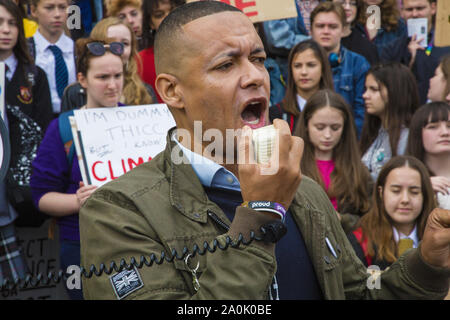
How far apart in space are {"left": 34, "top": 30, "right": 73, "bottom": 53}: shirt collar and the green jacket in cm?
388

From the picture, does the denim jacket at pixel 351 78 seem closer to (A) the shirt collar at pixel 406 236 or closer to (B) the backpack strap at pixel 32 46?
(A) the shirt collar at pixel 406 236

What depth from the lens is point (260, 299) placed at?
7.54ft

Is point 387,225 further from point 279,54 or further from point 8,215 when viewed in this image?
point 8,215

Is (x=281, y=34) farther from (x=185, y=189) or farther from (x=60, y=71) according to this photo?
(x=185, y=189)

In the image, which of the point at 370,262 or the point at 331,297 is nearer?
Result: the point at 331,297

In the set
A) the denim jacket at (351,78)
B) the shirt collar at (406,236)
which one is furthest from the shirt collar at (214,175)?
the denim jacket at (351,78)

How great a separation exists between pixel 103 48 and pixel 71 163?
952mm

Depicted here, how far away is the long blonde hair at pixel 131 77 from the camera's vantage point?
19.0 ft

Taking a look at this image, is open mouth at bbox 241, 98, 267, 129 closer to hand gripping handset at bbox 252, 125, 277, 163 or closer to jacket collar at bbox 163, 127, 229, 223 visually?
jacket collar at bbox 163, 127, 229, 223

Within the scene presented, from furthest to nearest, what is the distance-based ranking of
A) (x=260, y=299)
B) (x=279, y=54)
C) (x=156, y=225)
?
(x=279, y=54) → (x=156, y=225) → (x=260, y=299)

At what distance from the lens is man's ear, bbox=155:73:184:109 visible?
9.56 feet

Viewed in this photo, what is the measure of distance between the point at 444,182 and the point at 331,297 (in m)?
3.21

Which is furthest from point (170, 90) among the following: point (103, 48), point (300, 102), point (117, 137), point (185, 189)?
point (300, 102)
